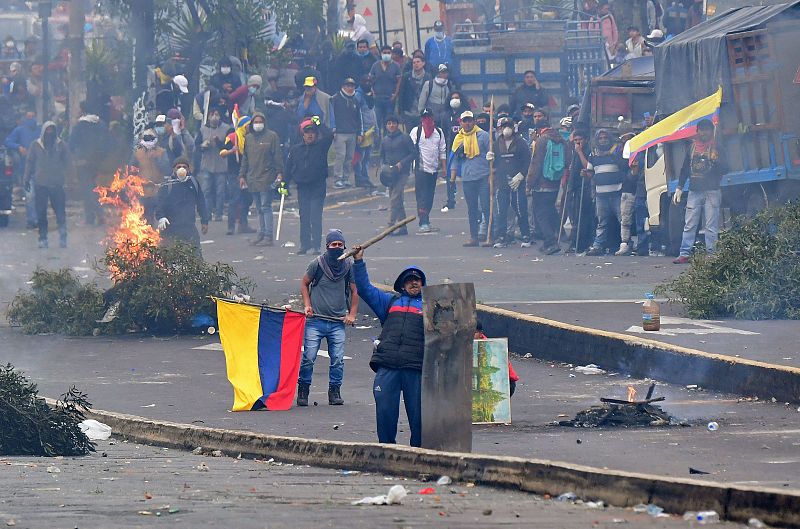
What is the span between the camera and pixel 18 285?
22.1 metres

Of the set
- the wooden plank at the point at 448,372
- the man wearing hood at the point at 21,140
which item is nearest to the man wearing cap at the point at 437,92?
the man wearing hood at the point at 21,140

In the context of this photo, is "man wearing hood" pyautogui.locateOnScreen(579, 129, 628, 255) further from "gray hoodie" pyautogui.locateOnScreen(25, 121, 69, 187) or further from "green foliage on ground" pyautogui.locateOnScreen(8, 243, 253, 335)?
"gray hoodie" pyautogui.locateOnScreen(25, 121, 69, 187)

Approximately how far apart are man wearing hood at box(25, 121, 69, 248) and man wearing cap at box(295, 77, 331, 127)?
4.60m

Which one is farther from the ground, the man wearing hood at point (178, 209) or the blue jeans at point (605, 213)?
the man wearing hood at point (178, 209)

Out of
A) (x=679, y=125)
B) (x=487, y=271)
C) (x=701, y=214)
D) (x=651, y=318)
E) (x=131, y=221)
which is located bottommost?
(x=487, y=271)

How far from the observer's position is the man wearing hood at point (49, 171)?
27.1 metres

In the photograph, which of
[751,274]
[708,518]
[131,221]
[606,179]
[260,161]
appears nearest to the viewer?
[708,518]

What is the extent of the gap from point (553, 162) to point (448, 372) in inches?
566

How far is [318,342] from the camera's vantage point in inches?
528

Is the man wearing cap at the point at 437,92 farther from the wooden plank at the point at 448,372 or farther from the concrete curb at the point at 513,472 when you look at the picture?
the wooden plank at the point at 448,372

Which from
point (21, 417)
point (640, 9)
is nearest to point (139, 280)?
point (21, 417)

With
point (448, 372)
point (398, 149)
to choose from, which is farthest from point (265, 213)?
point (448, 372)

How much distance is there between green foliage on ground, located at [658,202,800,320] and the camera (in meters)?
16.2

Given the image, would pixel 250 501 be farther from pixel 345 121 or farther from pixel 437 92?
pixel 345 121
